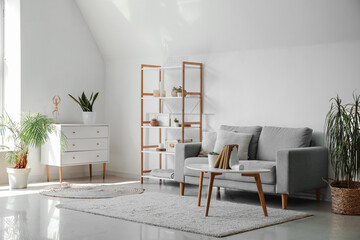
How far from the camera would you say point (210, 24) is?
6.41 metres

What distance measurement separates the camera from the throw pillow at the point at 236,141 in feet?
18.7

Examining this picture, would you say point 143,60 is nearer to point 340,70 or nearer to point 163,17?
point 163,17

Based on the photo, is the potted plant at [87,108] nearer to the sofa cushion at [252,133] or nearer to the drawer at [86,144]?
the drawer at [86,144]

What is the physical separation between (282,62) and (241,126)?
93 centimetres

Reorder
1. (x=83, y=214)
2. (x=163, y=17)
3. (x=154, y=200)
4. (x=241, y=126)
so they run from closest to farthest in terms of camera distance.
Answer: (x=83, y=214) < (x=154, y=200) < (x=241, y=126) < (x=163, y=17)

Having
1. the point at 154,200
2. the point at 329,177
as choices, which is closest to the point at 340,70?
the point at 329,177

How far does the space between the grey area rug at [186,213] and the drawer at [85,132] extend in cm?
177

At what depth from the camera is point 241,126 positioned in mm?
6270

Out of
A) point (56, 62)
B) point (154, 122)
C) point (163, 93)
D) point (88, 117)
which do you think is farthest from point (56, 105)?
point (163, 93)

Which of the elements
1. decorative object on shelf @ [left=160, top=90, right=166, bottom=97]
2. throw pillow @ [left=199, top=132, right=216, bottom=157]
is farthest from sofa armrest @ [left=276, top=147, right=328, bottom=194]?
decorative object on shelf @ [left=160, top=90, right=166, bottom=97]

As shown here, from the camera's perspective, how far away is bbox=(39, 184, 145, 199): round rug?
580 cm

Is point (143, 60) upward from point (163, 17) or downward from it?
downward

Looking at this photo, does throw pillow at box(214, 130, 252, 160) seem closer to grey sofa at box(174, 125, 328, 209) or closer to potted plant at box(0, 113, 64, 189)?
grey sofa at box(174, 125, 328, 209)

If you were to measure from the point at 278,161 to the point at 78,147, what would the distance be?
3162 millimetres
